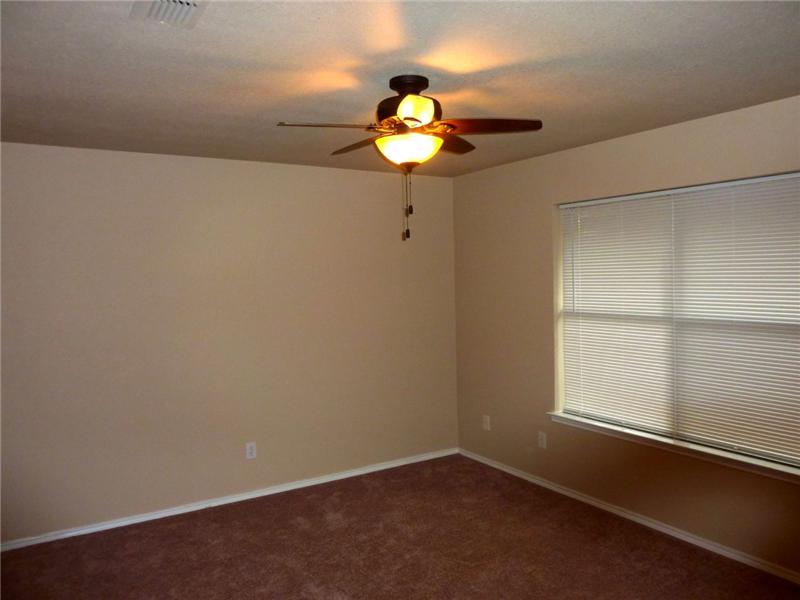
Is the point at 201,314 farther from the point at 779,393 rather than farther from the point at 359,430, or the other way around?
the point at 779,393

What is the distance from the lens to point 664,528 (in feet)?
11.6

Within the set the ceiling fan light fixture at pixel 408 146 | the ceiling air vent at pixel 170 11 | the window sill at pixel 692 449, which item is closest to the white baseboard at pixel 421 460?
the window sill at pixel 692 449

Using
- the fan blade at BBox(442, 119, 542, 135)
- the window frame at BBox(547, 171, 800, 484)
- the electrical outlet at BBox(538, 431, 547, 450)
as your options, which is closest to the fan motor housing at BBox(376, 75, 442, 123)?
the fan blade at BBox(442, 119, 542, 135)

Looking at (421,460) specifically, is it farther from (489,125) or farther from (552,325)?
(489,125)

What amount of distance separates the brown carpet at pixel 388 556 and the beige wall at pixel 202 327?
1.25 feet

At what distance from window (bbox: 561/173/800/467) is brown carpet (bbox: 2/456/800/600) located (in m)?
0.70

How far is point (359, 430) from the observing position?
4.74 metres

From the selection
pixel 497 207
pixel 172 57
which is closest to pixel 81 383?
pixel 172 57

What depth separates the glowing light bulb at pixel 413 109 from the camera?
2.33 m

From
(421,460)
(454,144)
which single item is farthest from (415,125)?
(421,460)

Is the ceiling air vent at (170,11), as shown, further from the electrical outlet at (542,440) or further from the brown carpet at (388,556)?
the electrical outlet at (542,440)

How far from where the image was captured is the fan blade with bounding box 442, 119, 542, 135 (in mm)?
2334

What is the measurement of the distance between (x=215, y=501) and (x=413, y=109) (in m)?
3.16

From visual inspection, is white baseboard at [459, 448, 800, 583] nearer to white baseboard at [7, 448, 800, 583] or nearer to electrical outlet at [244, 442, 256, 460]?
white baseboard at [7, 448, 800, 583]
